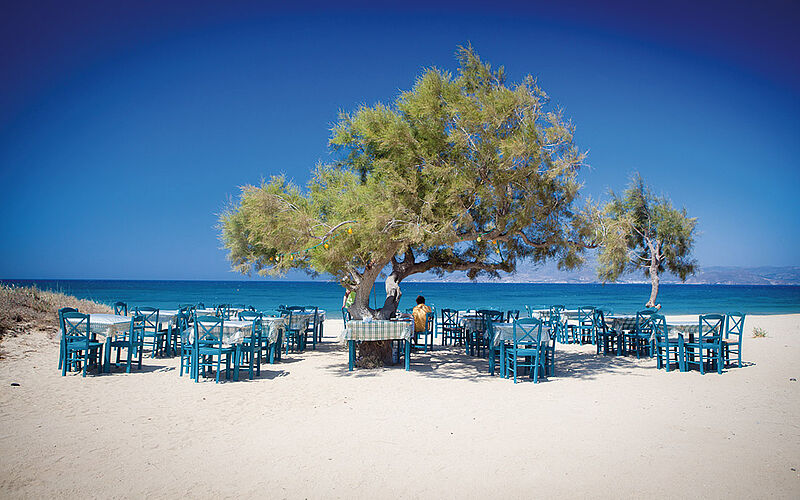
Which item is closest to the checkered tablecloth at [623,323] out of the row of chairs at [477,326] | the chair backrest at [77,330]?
the row of chairs at [477,326]

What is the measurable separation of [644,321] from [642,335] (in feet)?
1.21

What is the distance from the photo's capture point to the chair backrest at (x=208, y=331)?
27.9 ft

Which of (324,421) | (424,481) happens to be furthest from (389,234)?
(424,481)

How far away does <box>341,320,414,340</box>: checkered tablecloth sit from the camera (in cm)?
968

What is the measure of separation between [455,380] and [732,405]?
437 cm

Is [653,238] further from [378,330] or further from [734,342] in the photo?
[378,330]

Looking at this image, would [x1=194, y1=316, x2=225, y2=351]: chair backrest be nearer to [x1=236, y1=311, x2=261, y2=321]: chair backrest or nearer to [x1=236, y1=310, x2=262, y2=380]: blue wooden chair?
[x1=236, y1=310, x2=262, y2=380]: blue wooden chair

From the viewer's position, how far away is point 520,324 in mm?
8930

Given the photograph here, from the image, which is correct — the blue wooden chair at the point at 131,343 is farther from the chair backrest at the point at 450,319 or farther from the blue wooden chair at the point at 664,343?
the blue wooden chair at the point at 664,343

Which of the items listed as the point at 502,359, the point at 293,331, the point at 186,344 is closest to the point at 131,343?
the point at 186,344

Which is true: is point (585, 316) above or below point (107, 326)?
below

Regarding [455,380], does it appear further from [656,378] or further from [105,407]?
[105,407]

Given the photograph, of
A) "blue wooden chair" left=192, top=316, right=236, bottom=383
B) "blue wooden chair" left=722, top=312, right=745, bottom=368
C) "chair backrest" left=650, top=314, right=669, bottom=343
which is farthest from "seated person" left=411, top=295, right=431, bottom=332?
"blue wooden chair" left=722, top=312, right=745, bottom=368

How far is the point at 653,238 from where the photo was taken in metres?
18.9
